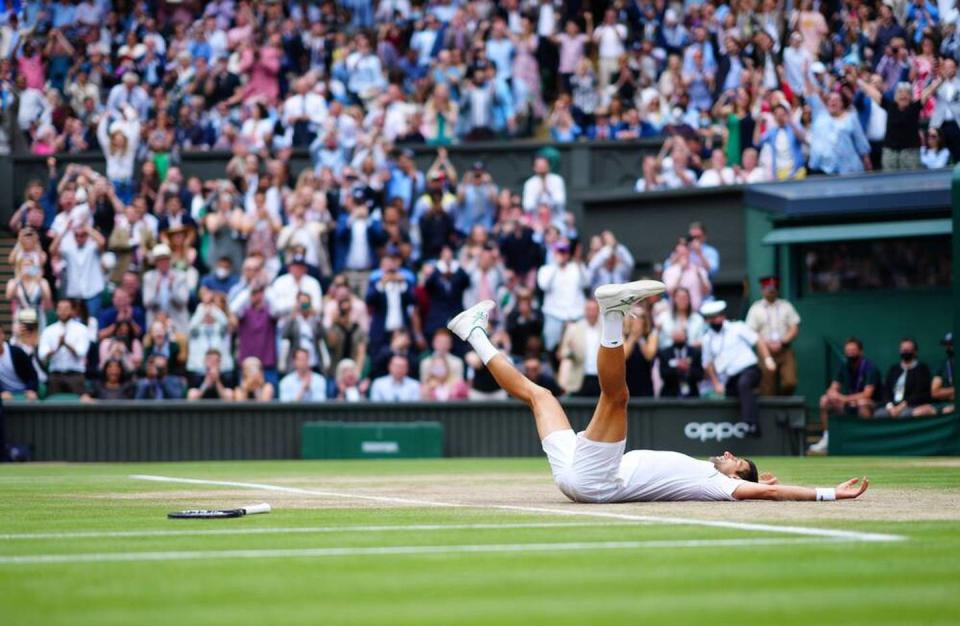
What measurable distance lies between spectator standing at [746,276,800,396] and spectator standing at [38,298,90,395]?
9.76m

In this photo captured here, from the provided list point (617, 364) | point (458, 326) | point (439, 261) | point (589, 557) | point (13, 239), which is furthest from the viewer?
point (13, 239)

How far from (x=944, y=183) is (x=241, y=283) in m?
10.7

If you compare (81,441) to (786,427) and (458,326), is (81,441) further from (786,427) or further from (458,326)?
(458,326)

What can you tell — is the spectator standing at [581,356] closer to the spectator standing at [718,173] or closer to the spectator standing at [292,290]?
the spectator standing at [292,290]

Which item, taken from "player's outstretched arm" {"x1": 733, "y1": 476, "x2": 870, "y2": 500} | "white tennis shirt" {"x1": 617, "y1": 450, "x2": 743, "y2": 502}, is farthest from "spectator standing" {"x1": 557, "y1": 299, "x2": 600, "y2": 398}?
"player's outstretched arm" {"x1": 733, "y1": 476, "x2": 870, "y2": 500}

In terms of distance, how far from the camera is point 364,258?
2731 cm

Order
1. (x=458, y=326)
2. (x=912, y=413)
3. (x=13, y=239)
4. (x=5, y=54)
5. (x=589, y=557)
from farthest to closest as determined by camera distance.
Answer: (x=5, y=54)
(x=13, y=239)
(x=912, y=413)
(x=458, y=326)
(x=589, y=557)

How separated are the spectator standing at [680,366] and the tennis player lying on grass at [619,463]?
42.3 ft

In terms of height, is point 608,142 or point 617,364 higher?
point 608,142

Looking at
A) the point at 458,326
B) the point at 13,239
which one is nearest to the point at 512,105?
the point at 13,239

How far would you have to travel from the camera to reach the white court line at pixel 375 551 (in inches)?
295

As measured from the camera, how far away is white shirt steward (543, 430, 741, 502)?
10.6m

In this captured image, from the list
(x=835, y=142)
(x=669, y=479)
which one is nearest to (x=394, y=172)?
(x=835, y=142)

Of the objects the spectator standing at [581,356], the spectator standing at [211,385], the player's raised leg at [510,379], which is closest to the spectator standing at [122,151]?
the spectator standing at [211,385]
